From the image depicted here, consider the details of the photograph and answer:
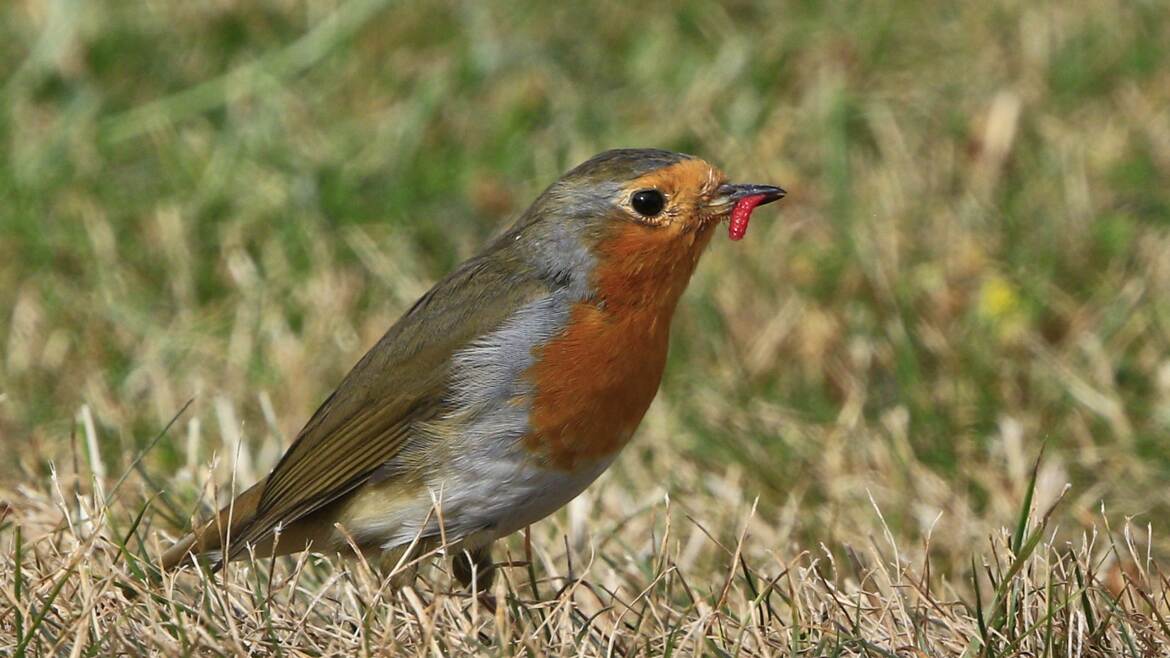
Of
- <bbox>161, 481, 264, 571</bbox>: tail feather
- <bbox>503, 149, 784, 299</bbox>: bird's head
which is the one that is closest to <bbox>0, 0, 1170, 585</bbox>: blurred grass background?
<bbox>161, 481, 264, 571</bbox>: tail feather

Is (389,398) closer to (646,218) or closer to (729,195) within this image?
(646,218)

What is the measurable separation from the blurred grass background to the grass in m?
0.02

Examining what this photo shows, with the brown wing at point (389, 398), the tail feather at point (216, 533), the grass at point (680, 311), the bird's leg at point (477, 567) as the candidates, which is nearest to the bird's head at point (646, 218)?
the brown wing at point (389, 398)

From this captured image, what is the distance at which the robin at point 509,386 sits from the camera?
4039 millimetres

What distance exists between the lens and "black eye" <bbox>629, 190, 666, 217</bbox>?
4.27m

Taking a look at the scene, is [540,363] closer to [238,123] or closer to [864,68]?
[238,123]

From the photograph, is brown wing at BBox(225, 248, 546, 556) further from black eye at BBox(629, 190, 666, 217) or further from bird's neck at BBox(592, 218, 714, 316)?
black eye at BBox(629, 190, 666, 217)

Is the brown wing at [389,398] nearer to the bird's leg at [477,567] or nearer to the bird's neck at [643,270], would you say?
the bird's neck at [643,270]

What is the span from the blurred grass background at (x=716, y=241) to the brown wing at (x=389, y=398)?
1.79 feet

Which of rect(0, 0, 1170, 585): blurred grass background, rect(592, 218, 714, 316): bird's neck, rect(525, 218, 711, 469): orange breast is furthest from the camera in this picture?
rect(0, 0, 1170, 585): blurred grass background

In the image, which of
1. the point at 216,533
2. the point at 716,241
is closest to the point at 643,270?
the point at 216,533

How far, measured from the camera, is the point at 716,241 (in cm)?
632

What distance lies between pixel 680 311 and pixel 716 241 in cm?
33

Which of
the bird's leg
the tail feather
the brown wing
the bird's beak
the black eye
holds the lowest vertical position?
the bird's leg
